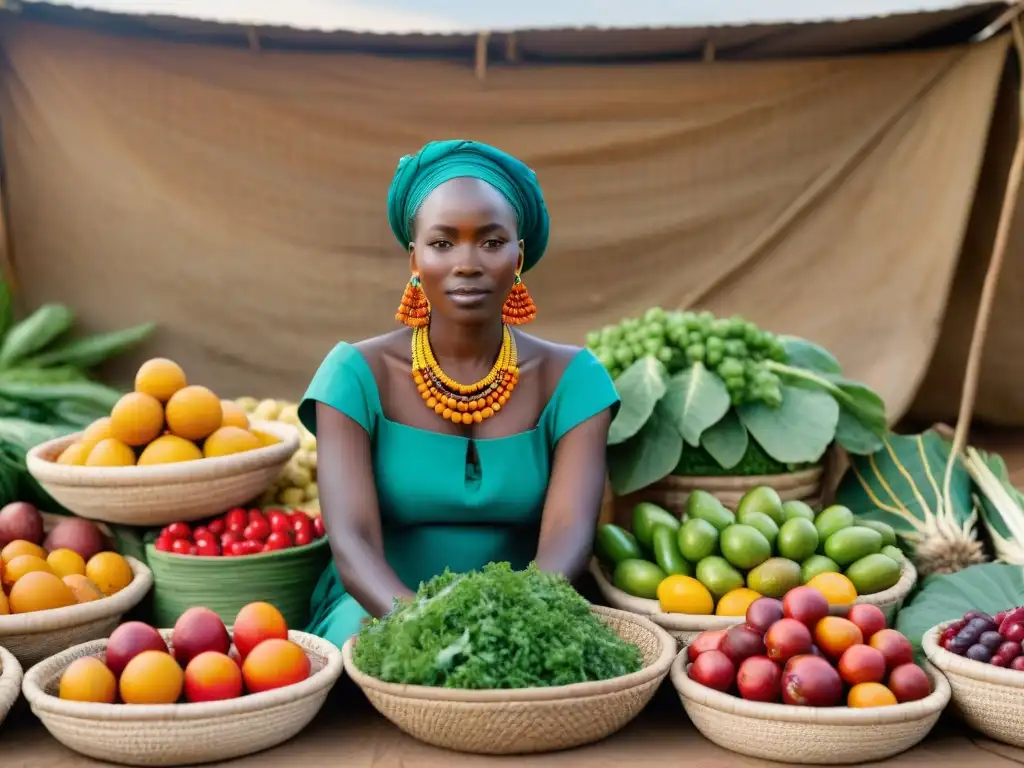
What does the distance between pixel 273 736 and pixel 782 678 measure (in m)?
1.07

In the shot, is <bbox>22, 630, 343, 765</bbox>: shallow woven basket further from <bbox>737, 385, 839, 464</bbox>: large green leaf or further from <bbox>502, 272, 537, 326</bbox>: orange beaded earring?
<bbox>737, 385, 839, 464</bbox>: large green leaf

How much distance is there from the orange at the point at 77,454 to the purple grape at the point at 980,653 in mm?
2499

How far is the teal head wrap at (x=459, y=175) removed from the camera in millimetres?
2621

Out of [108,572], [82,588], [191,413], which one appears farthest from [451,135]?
[82,588]

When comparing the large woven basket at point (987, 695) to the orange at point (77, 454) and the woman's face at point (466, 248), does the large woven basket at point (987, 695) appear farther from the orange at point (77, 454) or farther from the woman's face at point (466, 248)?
the orange at point (77, 454)

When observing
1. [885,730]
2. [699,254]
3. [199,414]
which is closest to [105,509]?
[199,414]

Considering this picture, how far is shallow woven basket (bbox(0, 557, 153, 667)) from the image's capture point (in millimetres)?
2598

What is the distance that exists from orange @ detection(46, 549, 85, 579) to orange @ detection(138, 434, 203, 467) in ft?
1.05

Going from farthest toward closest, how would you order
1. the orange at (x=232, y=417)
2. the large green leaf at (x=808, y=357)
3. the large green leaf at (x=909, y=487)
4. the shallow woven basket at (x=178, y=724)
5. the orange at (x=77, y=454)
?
the large green leaf at (x=808, y=357) → the large green leaf at (x=909, y=487) → the orange at (x=232, y=417) → the orange at (x=77, y=454) → the shallow woven basket at (x=178, y=724)

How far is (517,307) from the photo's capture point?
9.35 feet

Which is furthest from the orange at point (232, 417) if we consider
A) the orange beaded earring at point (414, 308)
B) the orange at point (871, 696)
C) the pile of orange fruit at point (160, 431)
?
the orange at point (871, 696)

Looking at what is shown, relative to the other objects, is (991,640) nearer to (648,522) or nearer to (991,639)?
(991,639)

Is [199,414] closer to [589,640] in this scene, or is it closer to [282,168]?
[589,640]

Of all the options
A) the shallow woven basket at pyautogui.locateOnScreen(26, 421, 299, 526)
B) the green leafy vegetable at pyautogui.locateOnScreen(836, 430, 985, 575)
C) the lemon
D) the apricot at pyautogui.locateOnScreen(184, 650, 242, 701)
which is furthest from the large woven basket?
the shallow woven basket at pyautogui.locateOnScreen(26, 421, 299, 526)
